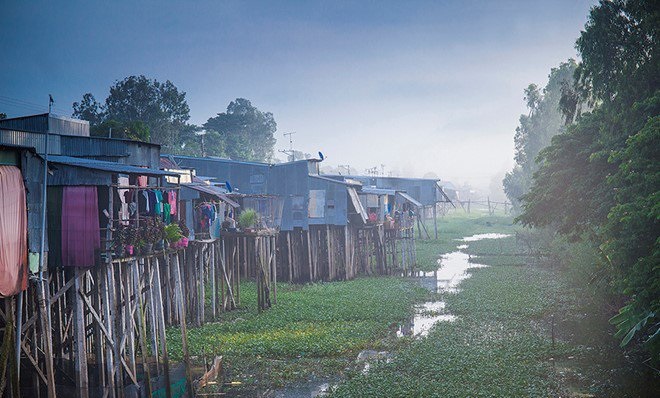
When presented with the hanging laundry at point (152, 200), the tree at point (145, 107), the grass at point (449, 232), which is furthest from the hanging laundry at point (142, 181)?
the tree at point (145, 107)

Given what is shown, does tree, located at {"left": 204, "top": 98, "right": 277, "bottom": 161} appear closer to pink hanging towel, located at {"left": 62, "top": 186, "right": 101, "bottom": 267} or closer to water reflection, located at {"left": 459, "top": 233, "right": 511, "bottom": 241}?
water reflection, located at {"left": 459, "top": 233, "right": 511, "bottom": 241}

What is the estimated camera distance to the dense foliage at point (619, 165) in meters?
13.9

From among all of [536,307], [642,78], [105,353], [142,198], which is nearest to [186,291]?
[142,198]

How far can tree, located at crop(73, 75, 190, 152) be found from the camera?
52.6m

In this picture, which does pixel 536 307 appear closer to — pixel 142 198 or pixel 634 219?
pixel 634 219

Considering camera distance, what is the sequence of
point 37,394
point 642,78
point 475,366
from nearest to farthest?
point 37,394
point 475,366
point 642,78

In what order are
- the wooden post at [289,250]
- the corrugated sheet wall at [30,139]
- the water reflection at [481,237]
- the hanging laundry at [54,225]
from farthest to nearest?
the water reflection at [481,237] < the wooden post at [289,250] < the corrugated sheet wall at [30,139] < the hanging laundry at [54,225]

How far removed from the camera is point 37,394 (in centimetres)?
1296

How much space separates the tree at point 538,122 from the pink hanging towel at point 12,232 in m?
46.3

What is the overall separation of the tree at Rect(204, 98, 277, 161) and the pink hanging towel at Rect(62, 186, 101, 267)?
50335mm

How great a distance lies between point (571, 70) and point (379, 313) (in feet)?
124

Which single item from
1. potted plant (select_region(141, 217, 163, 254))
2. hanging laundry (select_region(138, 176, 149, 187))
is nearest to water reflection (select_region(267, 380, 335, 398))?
potted plant (select_region(141, 217, 163, 254))

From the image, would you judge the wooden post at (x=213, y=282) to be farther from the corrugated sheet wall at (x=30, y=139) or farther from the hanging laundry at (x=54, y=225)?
the hanging laundry at (x=54, y=225)

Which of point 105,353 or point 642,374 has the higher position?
point 105,353
